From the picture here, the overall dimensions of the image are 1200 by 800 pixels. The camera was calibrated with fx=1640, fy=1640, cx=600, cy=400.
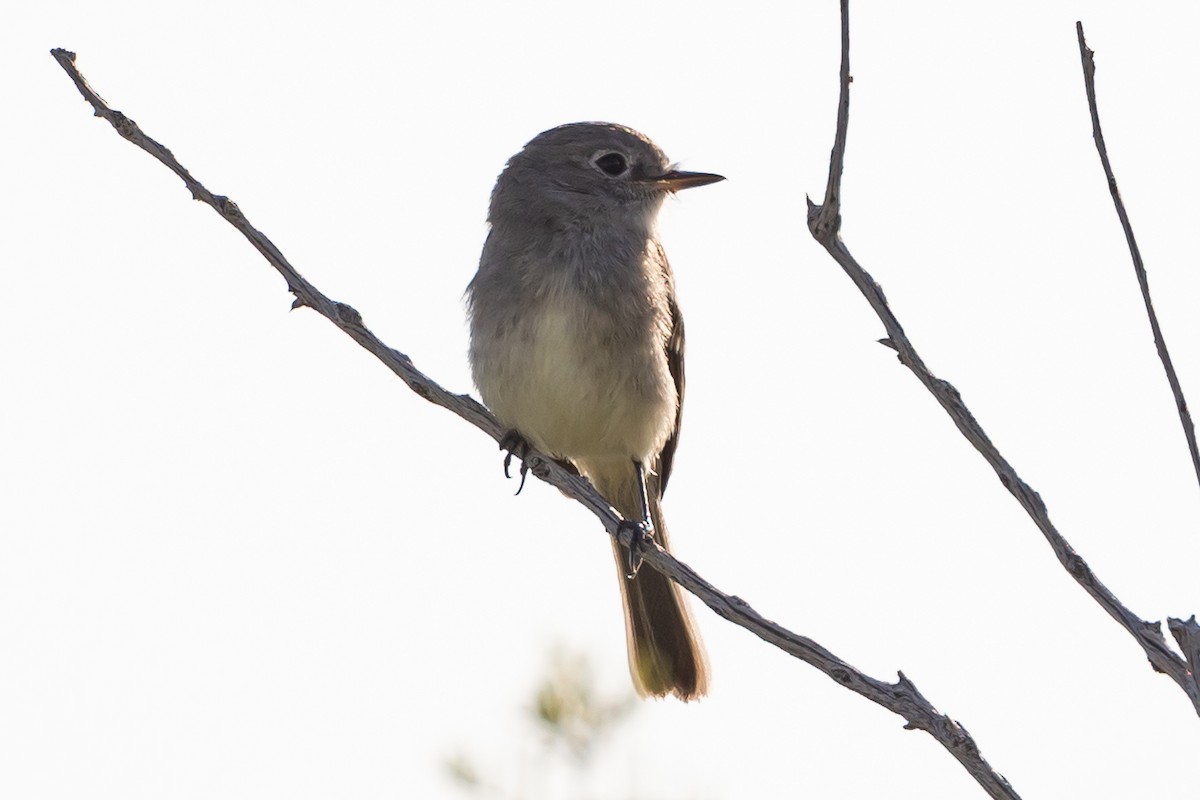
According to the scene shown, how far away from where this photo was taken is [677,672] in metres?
8.34

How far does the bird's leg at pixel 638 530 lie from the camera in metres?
6.58

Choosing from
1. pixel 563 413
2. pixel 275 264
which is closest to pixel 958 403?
pixel 275 264

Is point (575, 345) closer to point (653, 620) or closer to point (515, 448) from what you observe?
point (515, 448)

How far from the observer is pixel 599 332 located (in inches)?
298

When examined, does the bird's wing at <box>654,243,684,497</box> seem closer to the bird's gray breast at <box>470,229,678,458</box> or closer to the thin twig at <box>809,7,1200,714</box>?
the bird's gray breast at <box>470,229,678,458</box>

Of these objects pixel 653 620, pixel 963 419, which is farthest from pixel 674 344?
pixel 963 419

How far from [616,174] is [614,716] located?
175 inches

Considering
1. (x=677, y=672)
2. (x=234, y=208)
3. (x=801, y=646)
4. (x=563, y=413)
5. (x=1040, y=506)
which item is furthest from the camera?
(x=677, y=672)

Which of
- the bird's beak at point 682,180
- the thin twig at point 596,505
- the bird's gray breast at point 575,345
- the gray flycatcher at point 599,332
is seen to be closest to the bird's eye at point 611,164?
the gray flycatcher at point 599,332

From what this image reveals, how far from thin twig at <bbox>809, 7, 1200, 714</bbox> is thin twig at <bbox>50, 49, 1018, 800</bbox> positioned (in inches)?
18.6

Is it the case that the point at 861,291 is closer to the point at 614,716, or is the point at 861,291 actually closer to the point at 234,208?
the point at 614,716

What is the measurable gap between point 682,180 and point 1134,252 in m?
5.02

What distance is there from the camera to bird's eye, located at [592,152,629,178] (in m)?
8.71

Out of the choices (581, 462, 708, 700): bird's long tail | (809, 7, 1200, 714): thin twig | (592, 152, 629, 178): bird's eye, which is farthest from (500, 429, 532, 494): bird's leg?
(809, 7, 1200, 714): thin twig
